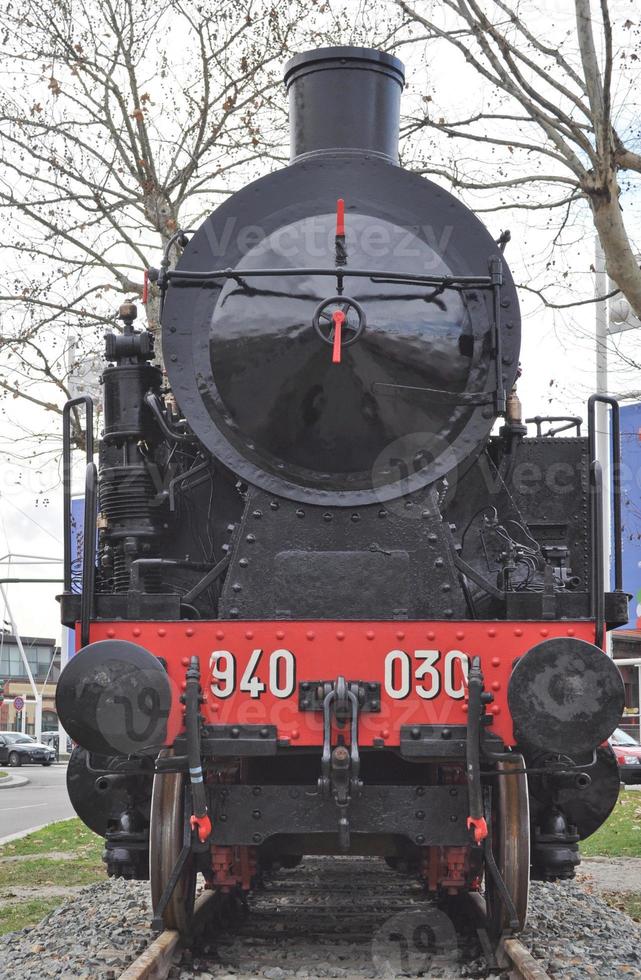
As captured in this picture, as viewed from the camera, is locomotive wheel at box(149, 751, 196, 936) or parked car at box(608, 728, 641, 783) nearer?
locomotive wheel at box(149, 751, 196, 936)

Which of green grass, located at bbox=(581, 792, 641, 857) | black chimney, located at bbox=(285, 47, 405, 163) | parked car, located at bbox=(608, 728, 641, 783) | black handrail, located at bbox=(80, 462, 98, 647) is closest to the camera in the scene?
black handrail, located at bbox=(80, 462, 98, 647)

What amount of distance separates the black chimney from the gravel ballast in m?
3.58

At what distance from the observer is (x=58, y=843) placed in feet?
33.8

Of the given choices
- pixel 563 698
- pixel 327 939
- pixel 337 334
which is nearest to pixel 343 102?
pixel 337 334

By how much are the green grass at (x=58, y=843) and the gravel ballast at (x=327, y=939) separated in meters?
3.08

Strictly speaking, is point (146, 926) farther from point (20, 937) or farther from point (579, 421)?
point (579, 421)

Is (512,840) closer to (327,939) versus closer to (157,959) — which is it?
(327,939)

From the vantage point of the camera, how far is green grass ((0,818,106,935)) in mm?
6441

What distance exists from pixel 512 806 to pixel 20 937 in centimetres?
233

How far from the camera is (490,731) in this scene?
4277 millimetres

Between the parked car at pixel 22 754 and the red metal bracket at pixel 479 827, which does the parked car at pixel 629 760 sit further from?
the parked car at pixel 22 754

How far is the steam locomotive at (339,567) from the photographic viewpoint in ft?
13.9

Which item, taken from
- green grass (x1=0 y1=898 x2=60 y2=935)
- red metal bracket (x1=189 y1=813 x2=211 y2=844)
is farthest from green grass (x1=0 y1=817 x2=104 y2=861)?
red metal bracket (x1=189 y1=813 x2=211 y2=844)

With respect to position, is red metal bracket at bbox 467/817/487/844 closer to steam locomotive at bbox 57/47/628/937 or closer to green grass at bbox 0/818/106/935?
steam locomotive at bbox 57/47/628/937
